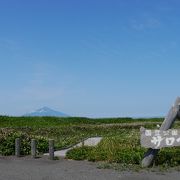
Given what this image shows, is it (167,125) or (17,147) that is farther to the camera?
(17,147)

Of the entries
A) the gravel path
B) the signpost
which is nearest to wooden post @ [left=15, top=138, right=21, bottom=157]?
the gravel path

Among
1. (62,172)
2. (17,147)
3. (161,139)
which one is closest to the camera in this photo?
(62,172)

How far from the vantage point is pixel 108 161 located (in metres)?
17.2

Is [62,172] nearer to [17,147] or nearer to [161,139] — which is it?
[161,139]

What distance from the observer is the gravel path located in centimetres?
1441

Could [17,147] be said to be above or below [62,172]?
above

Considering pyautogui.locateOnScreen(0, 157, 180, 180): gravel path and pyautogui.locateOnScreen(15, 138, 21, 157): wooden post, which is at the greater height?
pyautogui.locateOnScreen(15, 138, 21, 157): wooden post

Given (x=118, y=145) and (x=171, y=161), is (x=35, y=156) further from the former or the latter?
(x=171, y=161)

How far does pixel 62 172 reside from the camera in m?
15.5

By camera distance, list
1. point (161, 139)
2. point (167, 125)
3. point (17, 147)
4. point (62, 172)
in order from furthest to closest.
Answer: point (17, 147), point (167, 125), point (161, 139), point (62, 172)

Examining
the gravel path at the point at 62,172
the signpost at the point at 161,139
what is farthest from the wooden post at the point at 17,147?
the signpost at the point at 161,139

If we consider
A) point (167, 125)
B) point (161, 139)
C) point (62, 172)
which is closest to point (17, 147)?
point (62, 172)

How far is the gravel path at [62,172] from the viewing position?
1441 centimetres

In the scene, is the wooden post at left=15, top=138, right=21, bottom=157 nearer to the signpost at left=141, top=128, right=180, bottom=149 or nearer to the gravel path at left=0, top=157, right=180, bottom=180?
the gravel path at left=0, top=157, right=180, bottom=180
